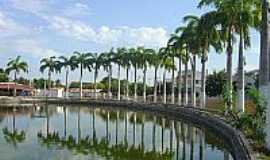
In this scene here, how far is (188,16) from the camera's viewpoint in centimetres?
6438

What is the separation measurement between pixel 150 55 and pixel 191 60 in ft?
82.2

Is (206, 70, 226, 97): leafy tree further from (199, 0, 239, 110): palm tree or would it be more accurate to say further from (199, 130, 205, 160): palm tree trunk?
(199, 130, 205, 160): palm tree trunk

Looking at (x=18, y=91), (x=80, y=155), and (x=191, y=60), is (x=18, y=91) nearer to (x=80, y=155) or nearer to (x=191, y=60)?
(x=191, y=60)

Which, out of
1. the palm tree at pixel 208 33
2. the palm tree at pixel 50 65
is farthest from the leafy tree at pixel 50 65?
the palm tree at pixel 208 33

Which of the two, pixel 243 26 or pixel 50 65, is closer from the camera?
pixel 243 26

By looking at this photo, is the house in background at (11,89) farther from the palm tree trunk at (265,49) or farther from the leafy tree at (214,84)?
the palm tree trunk at (265,49)

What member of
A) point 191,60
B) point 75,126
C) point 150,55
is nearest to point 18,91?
point 150,55

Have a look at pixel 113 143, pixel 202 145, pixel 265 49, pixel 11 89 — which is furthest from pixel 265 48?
pixel 11 89

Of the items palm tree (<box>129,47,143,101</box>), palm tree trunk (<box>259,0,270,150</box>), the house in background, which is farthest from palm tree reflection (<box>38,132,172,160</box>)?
the house in background

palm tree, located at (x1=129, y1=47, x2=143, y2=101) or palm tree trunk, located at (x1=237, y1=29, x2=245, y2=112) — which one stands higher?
palm tree, located at (x1=129, y1=47, x2=143, y2=101)

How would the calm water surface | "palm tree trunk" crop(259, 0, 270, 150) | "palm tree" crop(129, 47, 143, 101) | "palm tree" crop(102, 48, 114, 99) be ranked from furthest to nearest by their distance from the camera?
"palm tree" crop(102, 48, 114, 99) < "palm tree" crop(129, 47, 143, 101) < "palm tree trunk" crop(259, 0, 270, 150) < the calm water surface

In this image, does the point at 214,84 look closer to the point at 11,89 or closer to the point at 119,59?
the point at 119,59

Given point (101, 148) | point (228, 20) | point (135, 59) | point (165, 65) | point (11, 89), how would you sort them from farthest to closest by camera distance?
point (11, 89) < point (135, 59) < point (165, 65) < point (228, 20) < point (101, 148)

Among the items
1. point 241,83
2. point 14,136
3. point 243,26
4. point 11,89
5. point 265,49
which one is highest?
point 243,26
